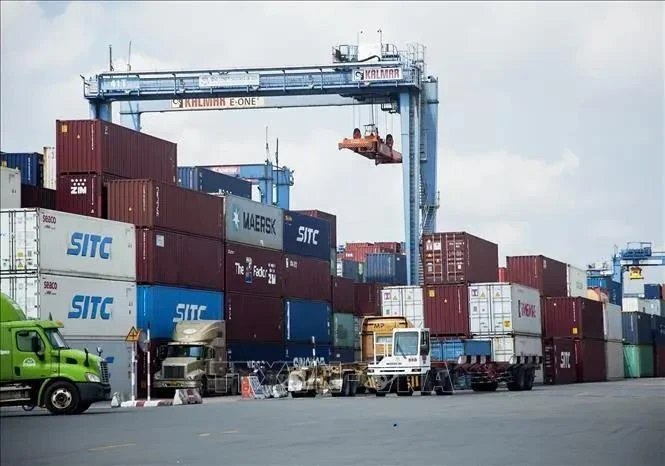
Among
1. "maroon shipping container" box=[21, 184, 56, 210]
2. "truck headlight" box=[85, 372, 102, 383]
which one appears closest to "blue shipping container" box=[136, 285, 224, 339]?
"maroon shipping container" box=[21, 184, 56, 210]

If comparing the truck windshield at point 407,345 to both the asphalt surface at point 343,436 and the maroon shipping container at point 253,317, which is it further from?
the asphalt surface at point 343,436

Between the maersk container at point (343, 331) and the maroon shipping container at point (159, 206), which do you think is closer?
the maroon shipping container at point (159, 206)

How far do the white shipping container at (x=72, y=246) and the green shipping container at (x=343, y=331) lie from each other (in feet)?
68.5

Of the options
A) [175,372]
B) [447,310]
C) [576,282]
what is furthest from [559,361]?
[175,372]

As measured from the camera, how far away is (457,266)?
5025 centimetres

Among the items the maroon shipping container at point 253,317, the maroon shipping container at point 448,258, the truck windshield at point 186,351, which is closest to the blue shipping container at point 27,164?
the truck windshield at point 186,351

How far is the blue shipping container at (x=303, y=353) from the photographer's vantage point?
50188 mm

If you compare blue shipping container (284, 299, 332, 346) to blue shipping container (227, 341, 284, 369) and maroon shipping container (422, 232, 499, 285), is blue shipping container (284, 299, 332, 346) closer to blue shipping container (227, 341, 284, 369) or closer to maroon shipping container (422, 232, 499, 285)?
blue shipping container (227, 341, 284, 369)

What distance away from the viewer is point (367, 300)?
204 ft

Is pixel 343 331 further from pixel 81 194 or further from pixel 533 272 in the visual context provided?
pixel 81 194

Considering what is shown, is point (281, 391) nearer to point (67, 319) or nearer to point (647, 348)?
point (67, 319)

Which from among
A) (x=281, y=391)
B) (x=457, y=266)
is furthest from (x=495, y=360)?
(x=281, y=391)

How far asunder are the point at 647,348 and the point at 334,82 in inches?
1708

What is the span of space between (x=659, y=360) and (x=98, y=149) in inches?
2500
